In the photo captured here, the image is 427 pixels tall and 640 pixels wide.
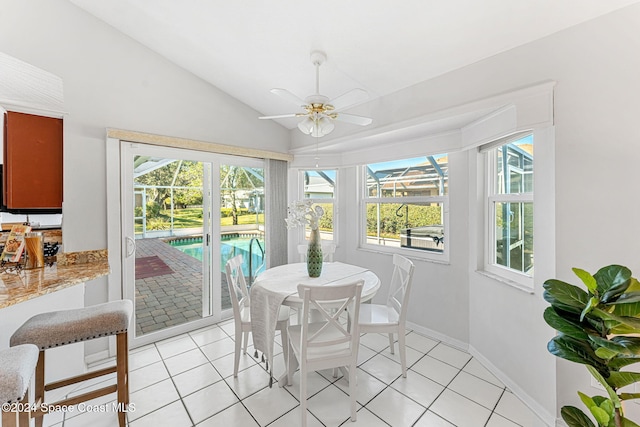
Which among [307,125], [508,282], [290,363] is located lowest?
Answer: [290,363]

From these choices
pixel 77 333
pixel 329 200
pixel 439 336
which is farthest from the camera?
pixel 329 200

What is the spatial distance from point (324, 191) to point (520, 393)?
2.95m

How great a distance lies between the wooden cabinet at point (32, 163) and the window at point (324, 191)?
8.80 ft

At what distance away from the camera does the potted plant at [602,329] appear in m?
0.97

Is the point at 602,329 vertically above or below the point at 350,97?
below

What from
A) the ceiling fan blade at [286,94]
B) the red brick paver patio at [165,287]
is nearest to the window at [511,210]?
the ceiling fan blade at [286,94]

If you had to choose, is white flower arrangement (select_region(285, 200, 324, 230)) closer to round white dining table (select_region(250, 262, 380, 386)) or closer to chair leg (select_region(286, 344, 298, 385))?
round white dining table (select_region(250, 262, 380, 386))

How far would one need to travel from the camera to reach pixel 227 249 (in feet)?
11.2

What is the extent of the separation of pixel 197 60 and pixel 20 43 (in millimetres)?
1312

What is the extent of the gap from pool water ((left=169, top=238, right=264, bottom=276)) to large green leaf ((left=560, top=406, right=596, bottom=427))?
3185 mm

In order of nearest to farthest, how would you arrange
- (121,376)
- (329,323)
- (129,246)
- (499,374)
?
1. (121,376)
2. (329,323)
3. (499,374)
4. (129,246)

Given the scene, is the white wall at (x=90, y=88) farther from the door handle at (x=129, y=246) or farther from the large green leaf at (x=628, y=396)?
the large green leaf at (x=628, y=396)

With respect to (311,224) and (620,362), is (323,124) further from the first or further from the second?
(620,362)

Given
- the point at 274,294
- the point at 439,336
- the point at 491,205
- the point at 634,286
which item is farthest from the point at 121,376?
the point at 491,205
